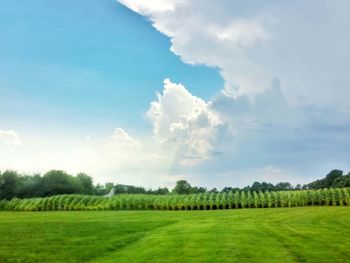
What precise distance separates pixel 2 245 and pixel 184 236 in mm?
7101

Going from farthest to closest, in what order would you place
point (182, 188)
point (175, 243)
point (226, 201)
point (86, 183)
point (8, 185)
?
point (86, 183) < point (182, 188) < point (8, 185) < point (226, 201) < point (175, 243)

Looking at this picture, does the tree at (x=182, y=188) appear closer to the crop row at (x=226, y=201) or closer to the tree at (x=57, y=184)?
the tree at (x=57, y=184)

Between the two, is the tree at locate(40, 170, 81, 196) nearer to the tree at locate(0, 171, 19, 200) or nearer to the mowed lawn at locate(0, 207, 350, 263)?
the tree at locate(0, 171, 19, 200)

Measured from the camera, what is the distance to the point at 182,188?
230ft

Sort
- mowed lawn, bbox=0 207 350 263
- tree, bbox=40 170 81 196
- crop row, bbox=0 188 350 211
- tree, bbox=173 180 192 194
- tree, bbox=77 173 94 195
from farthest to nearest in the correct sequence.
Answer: tree, bbox=77 173 94 195 < tree, bbox=40 170 81 196 < tree, bbox=173 180 192 194 < crop row, bbox=0 188 350 211 < mowed lawn, bbox=0 207 350 263

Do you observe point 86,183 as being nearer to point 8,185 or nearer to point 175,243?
point 8,185

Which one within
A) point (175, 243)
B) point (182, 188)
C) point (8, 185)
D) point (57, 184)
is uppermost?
point (57, 184)

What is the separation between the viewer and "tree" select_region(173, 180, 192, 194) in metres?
69.9

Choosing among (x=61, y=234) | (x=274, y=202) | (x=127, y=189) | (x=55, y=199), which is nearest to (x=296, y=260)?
(x=61, y=234)

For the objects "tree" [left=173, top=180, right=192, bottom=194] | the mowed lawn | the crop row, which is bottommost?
the mowed lawn

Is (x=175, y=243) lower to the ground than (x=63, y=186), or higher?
lower

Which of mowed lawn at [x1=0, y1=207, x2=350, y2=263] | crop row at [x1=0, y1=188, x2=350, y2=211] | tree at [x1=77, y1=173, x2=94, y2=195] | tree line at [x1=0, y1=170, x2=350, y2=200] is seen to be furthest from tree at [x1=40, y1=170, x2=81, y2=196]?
mowed lawn at [x1=0, y1=207, x2=350, y2=263]

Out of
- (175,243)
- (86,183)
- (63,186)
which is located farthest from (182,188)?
(175,243)

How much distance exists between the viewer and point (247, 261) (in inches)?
546
